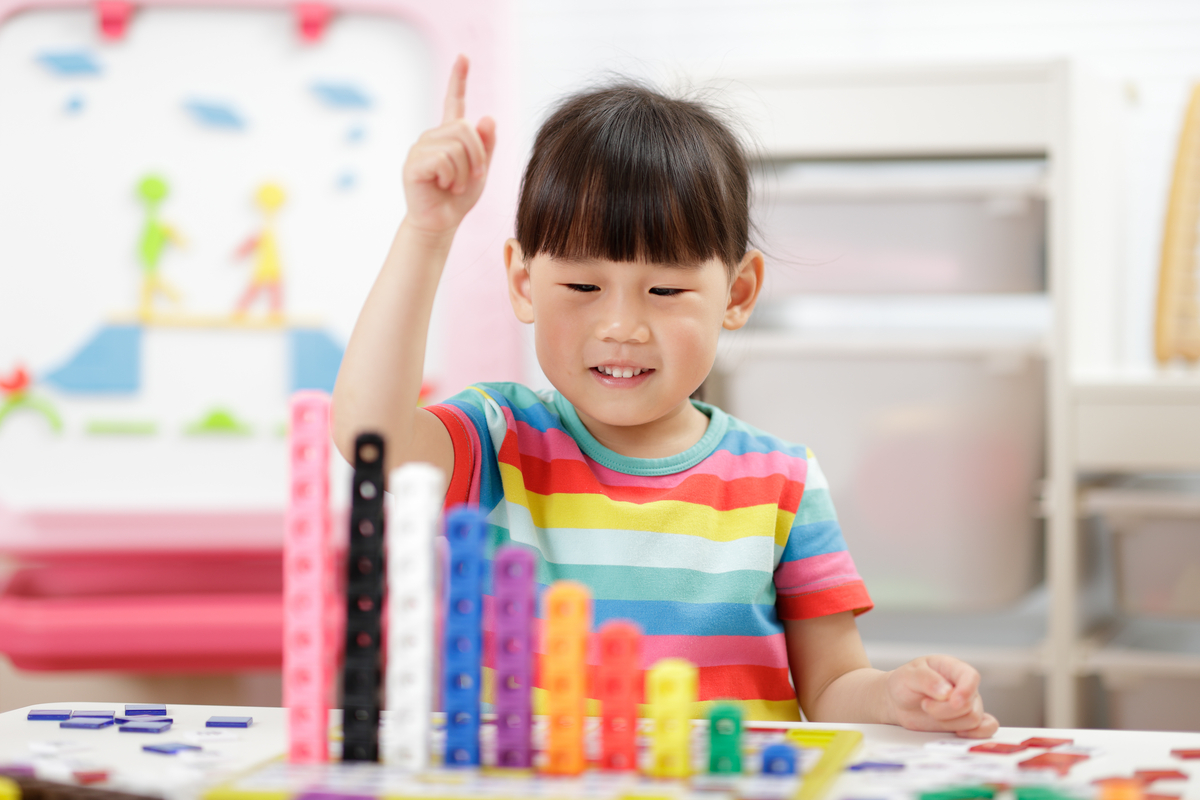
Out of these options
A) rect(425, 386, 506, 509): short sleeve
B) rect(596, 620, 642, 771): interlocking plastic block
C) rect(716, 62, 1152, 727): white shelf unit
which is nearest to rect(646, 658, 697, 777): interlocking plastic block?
rect(596, 620, 642, 771): interlocking plastic block

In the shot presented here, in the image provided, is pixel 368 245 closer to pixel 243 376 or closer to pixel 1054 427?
pixel 243 376

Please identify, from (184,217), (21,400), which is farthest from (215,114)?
(21,400)

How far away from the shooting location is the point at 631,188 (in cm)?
72

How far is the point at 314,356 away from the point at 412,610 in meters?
1.02

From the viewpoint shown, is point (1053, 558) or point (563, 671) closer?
point (563, 671)

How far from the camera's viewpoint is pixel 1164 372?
1.54m

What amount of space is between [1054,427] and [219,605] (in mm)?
1053

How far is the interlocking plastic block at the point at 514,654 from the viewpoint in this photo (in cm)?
43

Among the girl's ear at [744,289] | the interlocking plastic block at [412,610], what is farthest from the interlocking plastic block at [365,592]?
the girl's ear at [744,289]

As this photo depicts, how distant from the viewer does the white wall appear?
1725 millimetres

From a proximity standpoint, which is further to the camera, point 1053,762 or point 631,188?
point 631,188

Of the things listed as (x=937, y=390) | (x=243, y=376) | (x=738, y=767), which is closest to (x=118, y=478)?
(x=243, y=376)

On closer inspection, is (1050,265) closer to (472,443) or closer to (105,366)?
(472,443)

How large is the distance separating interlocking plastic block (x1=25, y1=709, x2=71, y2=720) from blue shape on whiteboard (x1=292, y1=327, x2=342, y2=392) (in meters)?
0.84
